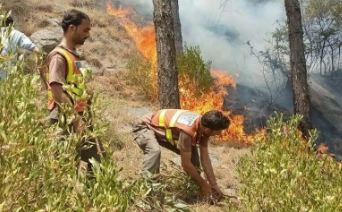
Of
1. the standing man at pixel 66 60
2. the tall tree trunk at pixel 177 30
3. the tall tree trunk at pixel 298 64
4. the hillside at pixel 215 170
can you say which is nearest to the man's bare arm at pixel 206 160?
the hillside at pixel 215 170

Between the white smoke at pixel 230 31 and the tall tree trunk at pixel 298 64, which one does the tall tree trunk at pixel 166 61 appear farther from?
the white smoke at pixel 230 31

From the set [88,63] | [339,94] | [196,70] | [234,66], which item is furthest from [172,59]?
[339,94]

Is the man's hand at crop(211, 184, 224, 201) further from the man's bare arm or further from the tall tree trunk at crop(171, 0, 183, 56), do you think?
the tall tree trunk at crop(171, 0, 183, 56)

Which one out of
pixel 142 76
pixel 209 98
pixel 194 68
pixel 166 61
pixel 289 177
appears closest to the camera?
pixel 289 177

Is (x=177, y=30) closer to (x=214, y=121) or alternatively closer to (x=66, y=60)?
(x=214, y=121)

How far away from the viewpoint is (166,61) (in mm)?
8836

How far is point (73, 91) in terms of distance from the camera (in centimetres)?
251

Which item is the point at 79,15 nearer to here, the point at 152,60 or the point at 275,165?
the point at 275,165

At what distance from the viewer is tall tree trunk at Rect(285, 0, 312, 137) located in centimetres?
922

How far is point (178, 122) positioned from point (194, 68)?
6.65 meters

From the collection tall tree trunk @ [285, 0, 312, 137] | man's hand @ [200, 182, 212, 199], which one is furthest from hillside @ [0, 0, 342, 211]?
tall tree trunk @ [285, 0, 312, 137]

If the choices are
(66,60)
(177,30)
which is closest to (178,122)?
(66,60)

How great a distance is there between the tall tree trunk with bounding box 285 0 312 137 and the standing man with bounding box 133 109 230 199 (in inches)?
157

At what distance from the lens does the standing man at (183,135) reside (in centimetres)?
519
